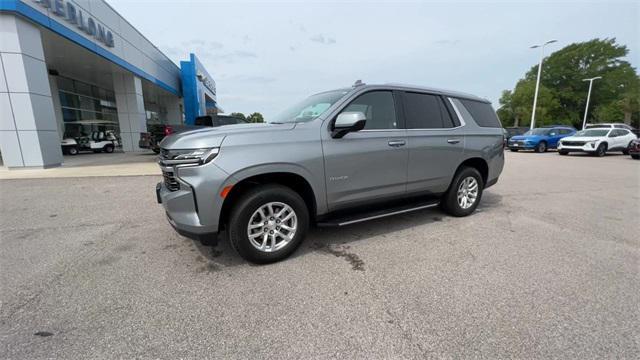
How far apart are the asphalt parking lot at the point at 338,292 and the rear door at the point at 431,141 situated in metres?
0.70

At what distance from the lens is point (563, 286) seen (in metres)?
2.58

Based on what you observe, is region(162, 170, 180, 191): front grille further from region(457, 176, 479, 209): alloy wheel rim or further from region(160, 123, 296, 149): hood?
region(457, 176, 479, 209): alloy wheel rim

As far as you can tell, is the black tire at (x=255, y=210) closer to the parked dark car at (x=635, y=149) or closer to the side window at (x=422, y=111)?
the side window at (x=422, y=111)

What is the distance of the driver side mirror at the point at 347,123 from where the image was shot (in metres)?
2.91

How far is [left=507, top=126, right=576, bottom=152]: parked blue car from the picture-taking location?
1784 centimetres

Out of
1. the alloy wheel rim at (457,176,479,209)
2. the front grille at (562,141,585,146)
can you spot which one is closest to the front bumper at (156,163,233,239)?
the alloy wheel rim at (457,176,479,209)

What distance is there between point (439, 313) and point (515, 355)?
53cm

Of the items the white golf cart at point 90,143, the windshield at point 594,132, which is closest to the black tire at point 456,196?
the windshield at point 594,132

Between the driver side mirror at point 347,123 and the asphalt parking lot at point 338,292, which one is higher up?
the driver side mirror at point 347,123

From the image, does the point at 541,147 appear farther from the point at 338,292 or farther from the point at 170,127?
the point at 170,127

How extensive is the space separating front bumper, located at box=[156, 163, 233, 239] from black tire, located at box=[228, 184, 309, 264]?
0.19 meters

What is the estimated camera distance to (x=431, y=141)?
3898mm

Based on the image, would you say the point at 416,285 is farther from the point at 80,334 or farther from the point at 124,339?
the point at 80,334

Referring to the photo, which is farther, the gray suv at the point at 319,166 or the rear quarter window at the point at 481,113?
the rear quarter window at the point at 481,113
